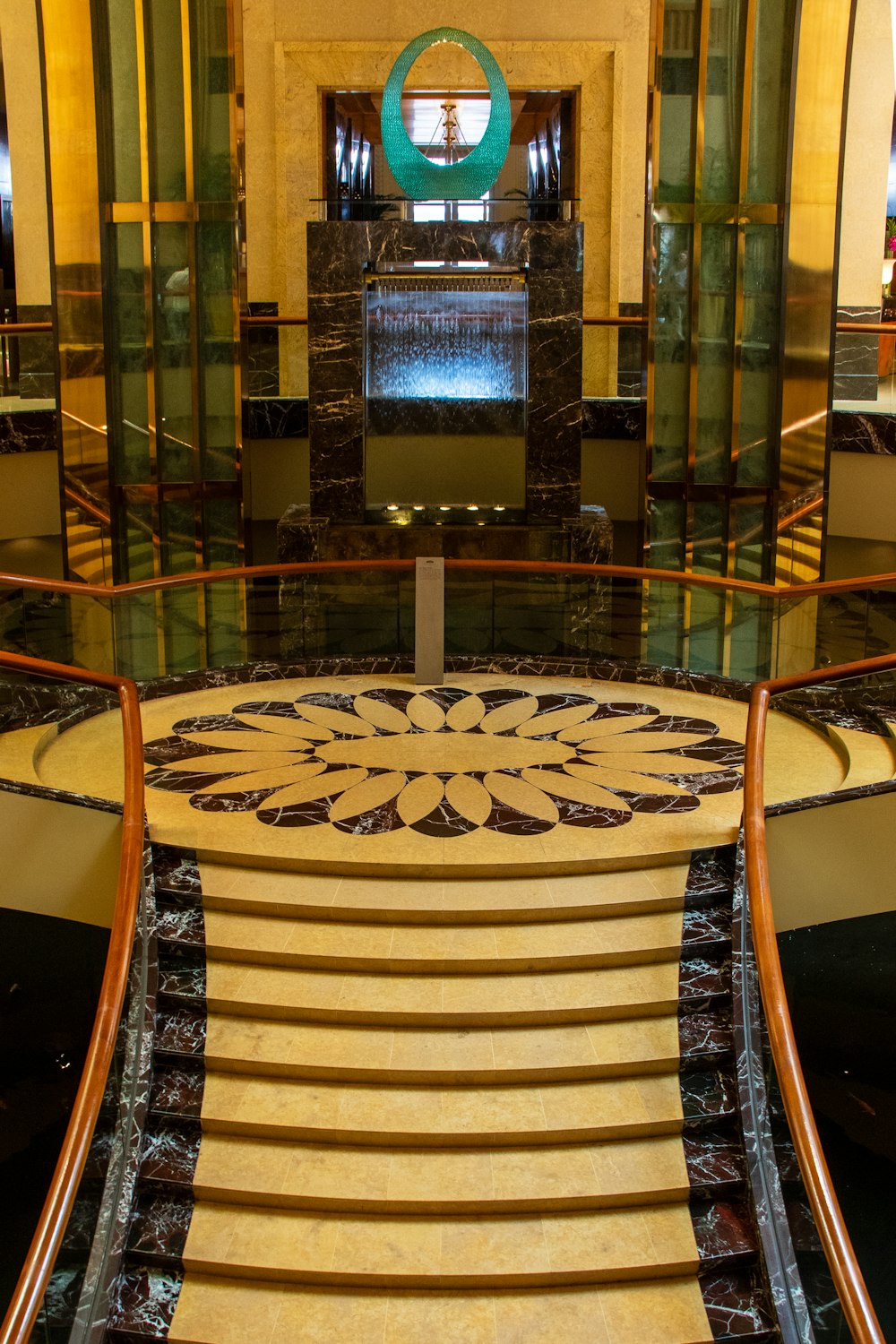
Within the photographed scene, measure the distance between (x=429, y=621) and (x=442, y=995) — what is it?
3325 mm

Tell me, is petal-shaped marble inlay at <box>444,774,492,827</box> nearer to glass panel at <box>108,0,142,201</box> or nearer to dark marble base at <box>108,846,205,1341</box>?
dark marble base at <box>108,846,205,1341</box>

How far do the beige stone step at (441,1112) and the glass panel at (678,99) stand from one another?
6.50m

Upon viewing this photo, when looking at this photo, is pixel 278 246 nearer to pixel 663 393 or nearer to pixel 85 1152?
pixel 663 393

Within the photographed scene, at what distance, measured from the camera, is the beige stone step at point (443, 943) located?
5352 mm

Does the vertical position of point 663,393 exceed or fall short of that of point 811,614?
it exceeds it

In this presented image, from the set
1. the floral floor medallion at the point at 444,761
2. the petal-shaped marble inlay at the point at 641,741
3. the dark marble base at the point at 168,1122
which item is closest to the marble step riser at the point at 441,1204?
the dark marble base at the point at 168,1122

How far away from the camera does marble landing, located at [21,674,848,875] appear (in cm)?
581

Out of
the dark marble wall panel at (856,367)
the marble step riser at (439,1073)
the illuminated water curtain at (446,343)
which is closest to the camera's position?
the marble step riser at (439,1073)

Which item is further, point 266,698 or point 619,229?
point 619,229

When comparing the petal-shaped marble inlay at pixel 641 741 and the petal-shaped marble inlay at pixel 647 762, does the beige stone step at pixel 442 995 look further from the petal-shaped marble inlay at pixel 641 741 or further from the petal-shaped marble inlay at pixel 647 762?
the petal-shaped marble inlay at pixel 641 741

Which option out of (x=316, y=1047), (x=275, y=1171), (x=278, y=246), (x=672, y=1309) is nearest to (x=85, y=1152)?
(x=275, y=1171)

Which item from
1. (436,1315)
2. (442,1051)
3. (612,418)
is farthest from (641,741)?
(612,418)

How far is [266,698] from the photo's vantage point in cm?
804

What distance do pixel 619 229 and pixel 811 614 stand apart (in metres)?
8.46
